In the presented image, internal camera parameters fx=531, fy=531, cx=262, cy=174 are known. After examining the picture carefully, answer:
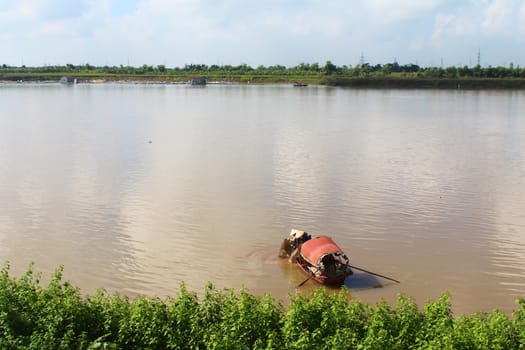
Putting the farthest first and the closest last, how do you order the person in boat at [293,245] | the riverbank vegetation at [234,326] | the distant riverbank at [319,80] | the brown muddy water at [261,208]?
the distant riverbank at [319,80], the person in boat at [293,245], the brown muddy water at [261,208], the riverbank vegetation at [234,326]

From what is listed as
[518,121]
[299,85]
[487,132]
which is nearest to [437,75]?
[299,85]

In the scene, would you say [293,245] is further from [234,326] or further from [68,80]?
[68,80]

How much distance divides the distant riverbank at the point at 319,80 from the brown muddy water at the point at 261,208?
217 feet

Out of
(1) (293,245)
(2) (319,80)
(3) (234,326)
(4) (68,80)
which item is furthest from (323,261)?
(4) (68,80)

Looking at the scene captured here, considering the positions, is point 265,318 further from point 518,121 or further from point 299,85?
point 299,85

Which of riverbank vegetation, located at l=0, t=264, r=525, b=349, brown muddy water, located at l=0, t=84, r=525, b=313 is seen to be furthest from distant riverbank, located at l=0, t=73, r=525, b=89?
riverbank vegetation, located at l=0, t=264, r=525, b=349

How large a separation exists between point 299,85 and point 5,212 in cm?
9157

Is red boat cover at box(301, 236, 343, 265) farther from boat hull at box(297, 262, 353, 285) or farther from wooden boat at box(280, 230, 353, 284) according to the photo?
boat hull at box(297, 262, 353, 285)

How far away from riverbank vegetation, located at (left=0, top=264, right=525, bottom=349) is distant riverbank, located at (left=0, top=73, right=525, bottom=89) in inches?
3669

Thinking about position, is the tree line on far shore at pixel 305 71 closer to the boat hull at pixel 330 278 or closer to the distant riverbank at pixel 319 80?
the distant riverbank at pixel 319 80

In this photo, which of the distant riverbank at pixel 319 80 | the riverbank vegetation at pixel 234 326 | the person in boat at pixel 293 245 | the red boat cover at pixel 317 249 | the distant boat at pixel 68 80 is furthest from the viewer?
the distant boat at pixel 68 80

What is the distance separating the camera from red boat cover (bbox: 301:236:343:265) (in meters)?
10.9

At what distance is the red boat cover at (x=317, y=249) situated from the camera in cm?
1092

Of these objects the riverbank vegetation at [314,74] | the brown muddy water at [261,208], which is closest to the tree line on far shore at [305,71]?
the riverbank vegetation at [314,74]
